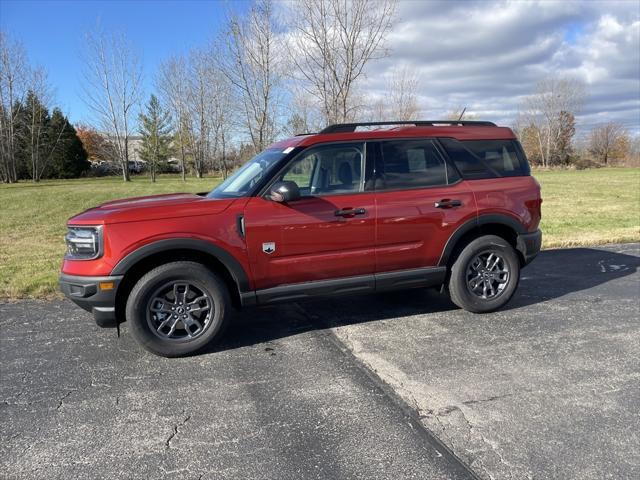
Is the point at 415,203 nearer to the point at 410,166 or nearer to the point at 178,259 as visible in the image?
the point at 410,166

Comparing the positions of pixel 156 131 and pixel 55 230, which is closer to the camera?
pixel 55 230

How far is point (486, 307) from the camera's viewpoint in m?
5.00

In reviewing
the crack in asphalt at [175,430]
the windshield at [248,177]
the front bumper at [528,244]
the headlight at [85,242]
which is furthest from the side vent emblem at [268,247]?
the front bumper at [528,244]

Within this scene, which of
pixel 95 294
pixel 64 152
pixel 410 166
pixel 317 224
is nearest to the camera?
pixel 95 294

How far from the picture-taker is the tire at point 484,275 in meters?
4.90

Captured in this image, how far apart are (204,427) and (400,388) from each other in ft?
4.48

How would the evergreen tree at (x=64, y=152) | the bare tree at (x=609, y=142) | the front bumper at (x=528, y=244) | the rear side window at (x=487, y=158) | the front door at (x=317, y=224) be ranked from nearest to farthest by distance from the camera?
the front door at (x=317, y=224) → the rear side window at (x=487, y=158) → the front bumper at (x=528, y=244) → the evergreen tree at (x=64, y=152) → the bare tree at (x=609, y=142)

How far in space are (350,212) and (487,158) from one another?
1.78m

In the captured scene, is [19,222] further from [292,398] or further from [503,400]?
[503,400]

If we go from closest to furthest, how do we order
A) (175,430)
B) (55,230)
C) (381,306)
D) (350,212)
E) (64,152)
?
(175,430) → (350,212) → (381,306) → (55,230) → (64,152)

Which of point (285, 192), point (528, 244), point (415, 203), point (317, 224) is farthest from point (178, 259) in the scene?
point (528, 244)

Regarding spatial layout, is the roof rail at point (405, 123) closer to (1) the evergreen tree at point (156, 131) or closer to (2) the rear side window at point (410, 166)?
(2) the rear side window at point (410, 166)

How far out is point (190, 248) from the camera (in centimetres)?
393

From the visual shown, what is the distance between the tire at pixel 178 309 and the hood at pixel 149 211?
17.0 inches
